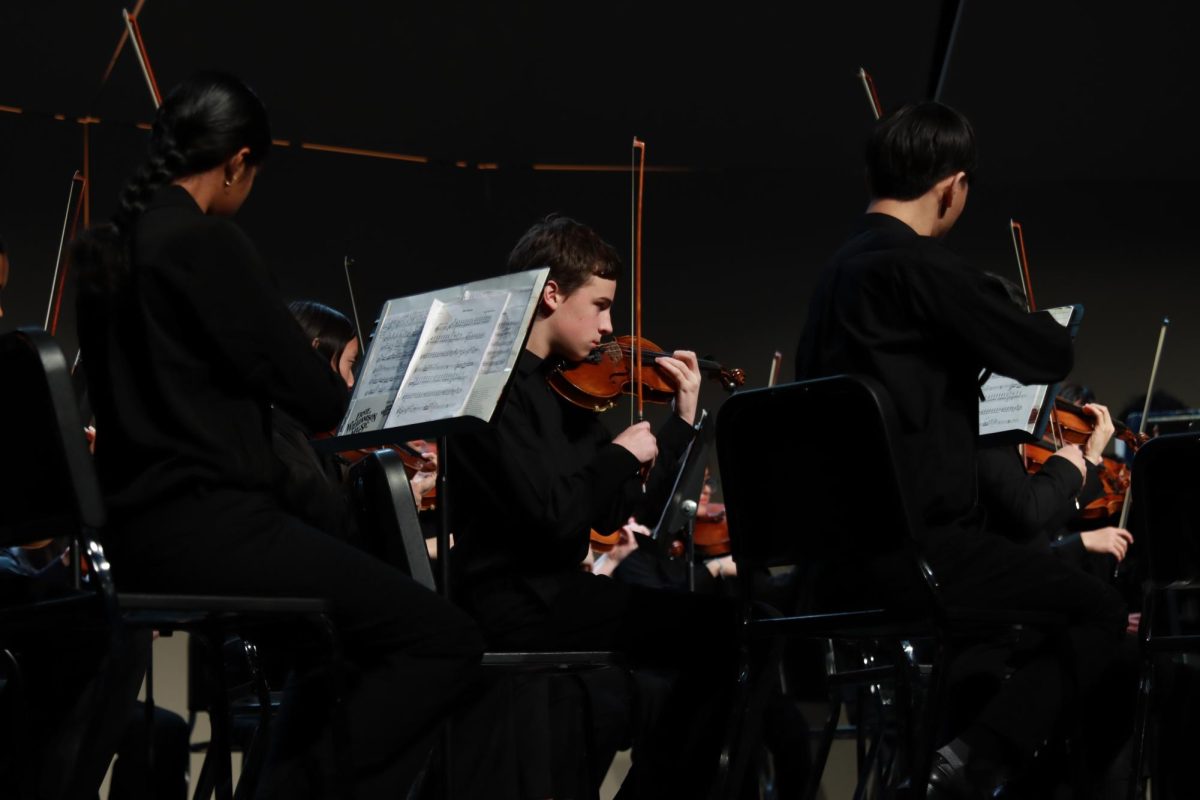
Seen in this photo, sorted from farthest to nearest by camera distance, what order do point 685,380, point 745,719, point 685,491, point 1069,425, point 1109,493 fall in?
point 1109,493 → point 1069,425 → point 685,380 → point 685,491 → point 745,719

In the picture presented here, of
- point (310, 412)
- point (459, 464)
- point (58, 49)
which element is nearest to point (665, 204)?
point (58, 49)

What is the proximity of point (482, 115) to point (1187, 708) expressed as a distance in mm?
3608

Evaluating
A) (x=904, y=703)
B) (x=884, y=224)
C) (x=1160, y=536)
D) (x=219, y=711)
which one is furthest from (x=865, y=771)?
(x=219, y=711)

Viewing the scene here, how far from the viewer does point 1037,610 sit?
193cm

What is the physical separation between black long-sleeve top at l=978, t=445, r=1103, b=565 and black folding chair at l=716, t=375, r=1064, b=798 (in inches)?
35.3

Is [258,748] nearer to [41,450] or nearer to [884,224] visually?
[41,450]

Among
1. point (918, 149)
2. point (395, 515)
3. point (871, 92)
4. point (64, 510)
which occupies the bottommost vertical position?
point (395, 515)

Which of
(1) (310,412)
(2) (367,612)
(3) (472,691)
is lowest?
(3) (472,691)

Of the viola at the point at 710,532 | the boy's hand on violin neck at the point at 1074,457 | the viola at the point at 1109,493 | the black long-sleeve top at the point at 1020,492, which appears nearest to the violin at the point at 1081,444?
the viola at the point at 1109,493

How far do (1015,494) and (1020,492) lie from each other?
0.04 feet

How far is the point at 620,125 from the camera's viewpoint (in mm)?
5258

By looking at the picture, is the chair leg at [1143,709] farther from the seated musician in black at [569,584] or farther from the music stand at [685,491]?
the music stand at [685,491]

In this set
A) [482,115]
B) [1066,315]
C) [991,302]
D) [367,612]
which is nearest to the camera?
[367,612]

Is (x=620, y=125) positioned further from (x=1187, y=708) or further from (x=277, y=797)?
(x=277, y=797)
